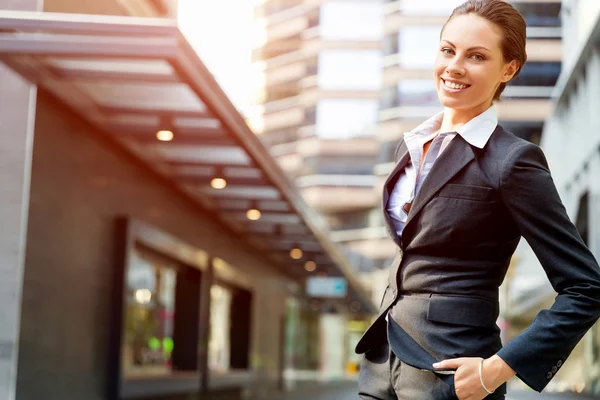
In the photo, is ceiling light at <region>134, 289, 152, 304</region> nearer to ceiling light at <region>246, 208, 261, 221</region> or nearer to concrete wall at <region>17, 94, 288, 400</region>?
concrete wall at <region>17, 94, 288, 400</region>

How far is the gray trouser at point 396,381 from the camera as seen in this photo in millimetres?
1871

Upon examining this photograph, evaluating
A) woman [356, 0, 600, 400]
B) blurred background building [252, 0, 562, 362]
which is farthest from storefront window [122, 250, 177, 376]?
blurred background building [252, 0, 562, 362]

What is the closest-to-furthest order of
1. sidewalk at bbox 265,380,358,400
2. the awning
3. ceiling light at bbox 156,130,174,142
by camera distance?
1. the awning
2. ceiling light at bbox 156,130,174,142
3. sidewalk at bbox 265,380,358,400

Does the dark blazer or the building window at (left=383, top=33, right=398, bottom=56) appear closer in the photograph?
the dark blazer

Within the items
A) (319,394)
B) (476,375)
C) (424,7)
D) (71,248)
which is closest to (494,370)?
(476,375)

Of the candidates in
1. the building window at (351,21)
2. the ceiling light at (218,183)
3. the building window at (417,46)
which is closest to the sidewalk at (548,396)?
the ceiling light at (218,183)

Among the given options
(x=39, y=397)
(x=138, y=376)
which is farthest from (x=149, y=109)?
(x=138, y=376)

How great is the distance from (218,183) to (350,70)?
4887cm

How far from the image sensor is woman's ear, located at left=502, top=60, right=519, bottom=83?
80.6 inches

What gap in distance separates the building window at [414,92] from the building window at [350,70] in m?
3.51

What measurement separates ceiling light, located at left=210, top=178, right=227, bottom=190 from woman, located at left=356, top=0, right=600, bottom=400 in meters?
11.4

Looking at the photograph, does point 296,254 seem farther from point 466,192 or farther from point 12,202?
point 466,192

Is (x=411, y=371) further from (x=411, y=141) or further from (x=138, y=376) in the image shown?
(x=138, y=376)

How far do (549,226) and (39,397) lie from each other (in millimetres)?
7743
